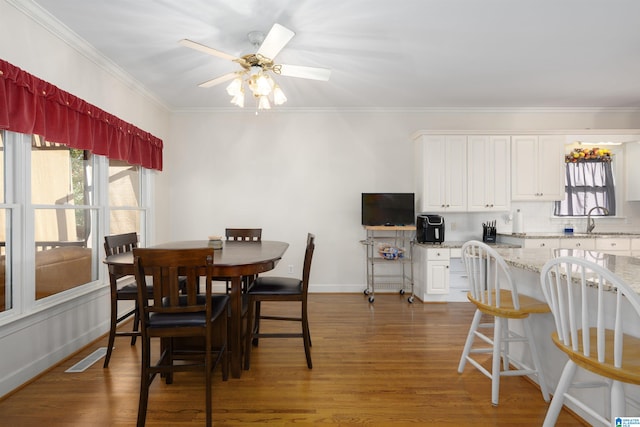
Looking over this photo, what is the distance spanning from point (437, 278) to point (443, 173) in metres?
1.39

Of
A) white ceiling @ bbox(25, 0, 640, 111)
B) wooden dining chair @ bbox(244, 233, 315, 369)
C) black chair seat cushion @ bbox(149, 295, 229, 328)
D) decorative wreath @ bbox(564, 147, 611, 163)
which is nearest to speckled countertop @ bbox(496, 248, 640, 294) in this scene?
wooden dining chair @ bbox(244, 233, 315, 369)

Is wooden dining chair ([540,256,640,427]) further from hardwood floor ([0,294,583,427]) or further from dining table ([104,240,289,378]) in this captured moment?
dining table ([104,240,289,378])

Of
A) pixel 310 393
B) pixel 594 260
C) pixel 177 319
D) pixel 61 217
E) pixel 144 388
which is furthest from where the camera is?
pixel 61 217

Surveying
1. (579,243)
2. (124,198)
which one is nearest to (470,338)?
(579,243)

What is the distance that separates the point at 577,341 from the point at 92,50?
4.13 m

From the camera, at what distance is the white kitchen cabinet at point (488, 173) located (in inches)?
179

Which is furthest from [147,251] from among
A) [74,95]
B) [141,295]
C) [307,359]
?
[74,95]

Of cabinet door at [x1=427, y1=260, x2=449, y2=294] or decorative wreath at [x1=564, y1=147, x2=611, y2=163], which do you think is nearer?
cabinet door at [x1=427, y1=260, x2=449, y2=294]

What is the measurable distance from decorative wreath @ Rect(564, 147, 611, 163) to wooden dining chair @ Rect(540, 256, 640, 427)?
12.8 feet

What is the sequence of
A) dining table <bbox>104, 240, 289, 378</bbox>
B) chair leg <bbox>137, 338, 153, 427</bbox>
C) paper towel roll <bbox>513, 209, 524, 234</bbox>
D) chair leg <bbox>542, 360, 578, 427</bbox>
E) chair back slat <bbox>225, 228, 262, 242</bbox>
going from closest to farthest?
chair leg <bbox>542, 360, 578, 427</bbox>
chair leg <bbox>137, 338, 153, 427</bbox>
dining table <bbox>104, 240, 289, 378</bbox>
chair back slat <bbox>225, 228, 262, 242</bbox>
paper towel roll <bbox>513, 209, 524, 234</bbox>

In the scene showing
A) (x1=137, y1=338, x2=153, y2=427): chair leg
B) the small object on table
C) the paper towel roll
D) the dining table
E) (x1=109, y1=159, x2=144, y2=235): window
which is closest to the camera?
(x1=137, y1=338, x2=153, y2=427): chair leg

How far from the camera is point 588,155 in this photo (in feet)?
15.8

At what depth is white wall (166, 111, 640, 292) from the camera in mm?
4922

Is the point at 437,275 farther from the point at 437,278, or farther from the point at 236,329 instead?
the point at 236,329
